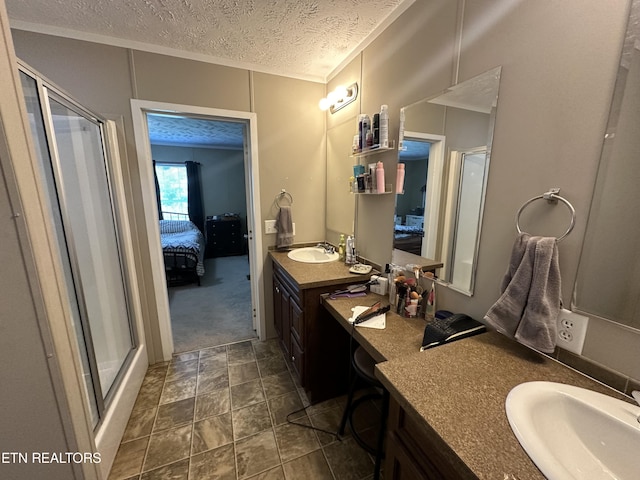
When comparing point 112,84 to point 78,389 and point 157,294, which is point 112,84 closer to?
point 157,294

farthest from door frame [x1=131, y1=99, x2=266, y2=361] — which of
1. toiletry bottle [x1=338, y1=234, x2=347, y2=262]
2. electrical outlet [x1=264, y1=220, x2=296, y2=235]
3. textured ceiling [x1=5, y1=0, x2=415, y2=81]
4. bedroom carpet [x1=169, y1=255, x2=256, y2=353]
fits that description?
toiletry bottle [x1=338, y1=234, x2=347, y2=262]

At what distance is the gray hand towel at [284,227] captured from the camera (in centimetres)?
238

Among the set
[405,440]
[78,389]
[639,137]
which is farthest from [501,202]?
[78,389]

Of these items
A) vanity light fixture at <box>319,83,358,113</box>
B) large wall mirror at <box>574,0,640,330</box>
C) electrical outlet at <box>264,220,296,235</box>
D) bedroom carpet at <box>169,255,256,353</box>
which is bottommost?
bedroom carpet at <box>169,255,256,353</box>

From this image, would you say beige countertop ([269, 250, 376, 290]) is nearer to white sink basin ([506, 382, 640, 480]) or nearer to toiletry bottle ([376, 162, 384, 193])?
toiletry bottle ([376, 162, 384, 193])

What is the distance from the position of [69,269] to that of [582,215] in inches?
85.1

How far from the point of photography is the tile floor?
1381 millimetres

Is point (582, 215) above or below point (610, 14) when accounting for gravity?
below

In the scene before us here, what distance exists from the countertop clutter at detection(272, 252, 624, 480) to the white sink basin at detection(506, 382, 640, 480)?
4 centimetres

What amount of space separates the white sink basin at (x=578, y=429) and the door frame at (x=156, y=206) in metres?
2.10

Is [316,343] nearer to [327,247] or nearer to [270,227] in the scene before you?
[327,247]

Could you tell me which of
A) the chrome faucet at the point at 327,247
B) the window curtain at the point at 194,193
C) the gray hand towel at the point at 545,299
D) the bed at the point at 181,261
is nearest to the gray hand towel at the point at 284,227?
the chrome faucet at the point at 327,247

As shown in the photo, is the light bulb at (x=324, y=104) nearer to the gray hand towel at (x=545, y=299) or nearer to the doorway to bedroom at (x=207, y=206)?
the doorway to bedroom at (x=207, y=206)

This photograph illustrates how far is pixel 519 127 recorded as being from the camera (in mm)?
963
